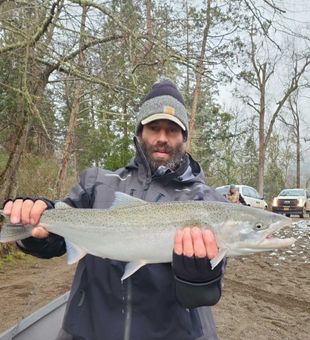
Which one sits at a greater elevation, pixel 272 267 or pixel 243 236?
pixel 243 236

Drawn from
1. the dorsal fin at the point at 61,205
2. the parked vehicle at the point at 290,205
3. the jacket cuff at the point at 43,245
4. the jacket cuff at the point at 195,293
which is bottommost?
the jacket cuff at the point at 195,293

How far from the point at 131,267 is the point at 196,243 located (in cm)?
38

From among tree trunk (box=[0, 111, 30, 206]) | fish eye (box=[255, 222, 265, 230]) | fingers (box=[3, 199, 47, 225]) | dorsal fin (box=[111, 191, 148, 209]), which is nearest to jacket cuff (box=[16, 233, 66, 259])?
fingers (box=[3, 199, 47, 225])

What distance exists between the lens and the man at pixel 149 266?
2.25 metres

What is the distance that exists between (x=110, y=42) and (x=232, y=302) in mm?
6404

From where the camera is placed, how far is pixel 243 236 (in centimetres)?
257

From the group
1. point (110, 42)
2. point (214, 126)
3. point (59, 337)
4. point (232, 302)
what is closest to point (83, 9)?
point (110, 42)

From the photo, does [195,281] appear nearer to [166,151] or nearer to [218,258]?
[218,258]

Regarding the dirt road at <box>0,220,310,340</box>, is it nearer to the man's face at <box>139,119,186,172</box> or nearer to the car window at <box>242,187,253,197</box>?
the man's face at <box>139,119,186,172</box>

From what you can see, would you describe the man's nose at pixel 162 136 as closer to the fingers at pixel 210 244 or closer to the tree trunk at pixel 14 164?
the fingers at pixel 210 244

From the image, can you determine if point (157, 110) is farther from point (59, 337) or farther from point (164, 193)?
point (59, 337)

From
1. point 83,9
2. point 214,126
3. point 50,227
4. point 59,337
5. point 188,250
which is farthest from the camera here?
point 214,126

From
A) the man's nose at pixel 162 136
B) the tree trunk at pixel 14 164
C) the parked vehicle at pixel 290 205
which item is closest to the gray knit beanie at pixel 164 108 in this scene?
the man's nose at pixel 162 136

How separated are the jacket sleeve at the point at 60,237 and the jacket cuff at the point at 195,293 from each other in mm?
831
